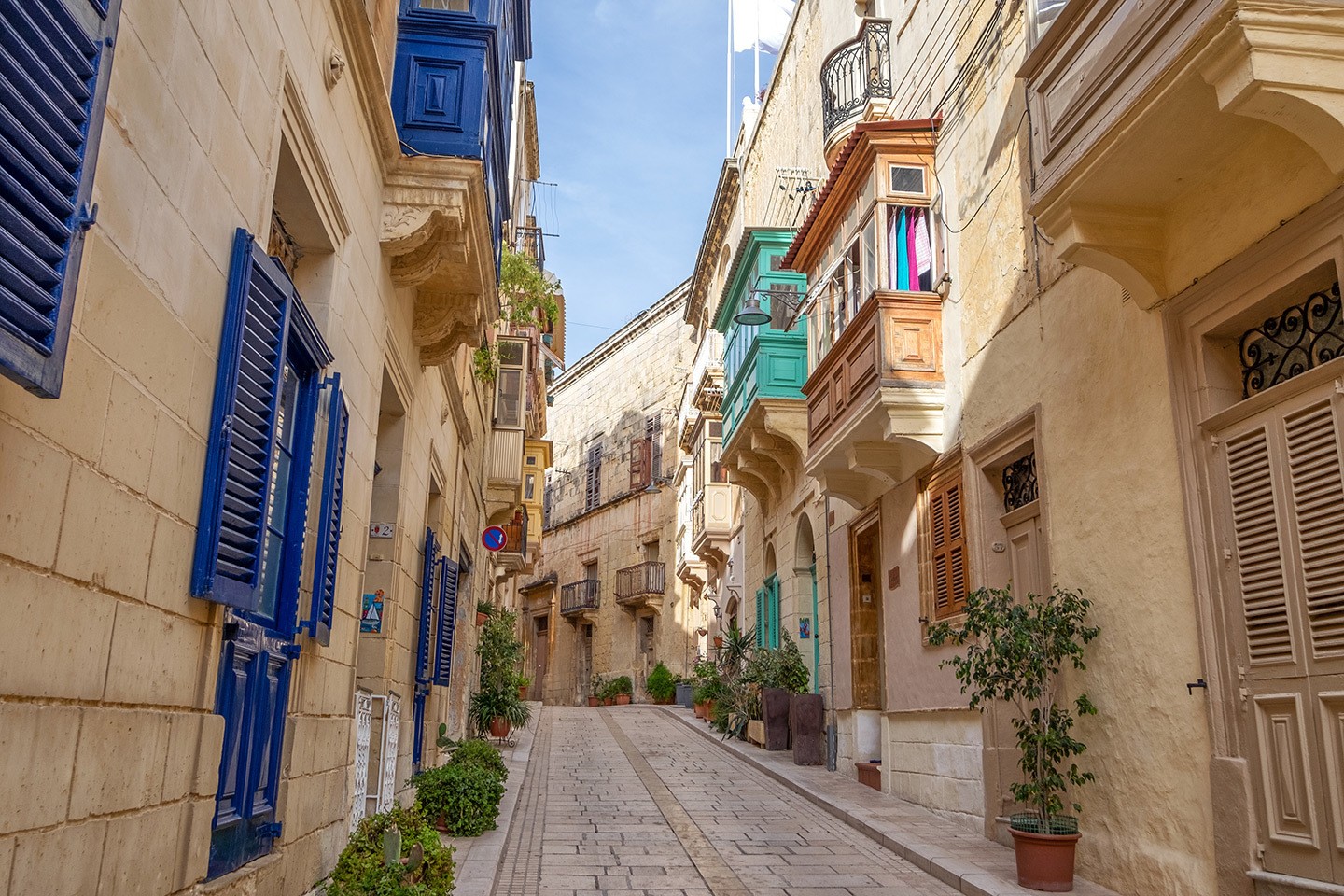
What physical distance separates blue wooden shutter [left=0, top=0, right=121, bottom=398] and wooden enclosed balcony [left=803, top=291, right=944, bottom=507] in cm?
873

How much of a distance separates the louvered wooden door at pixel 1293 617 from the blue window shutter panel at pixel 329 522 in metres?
5.26

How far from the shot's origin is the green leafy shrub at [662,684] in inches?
1221

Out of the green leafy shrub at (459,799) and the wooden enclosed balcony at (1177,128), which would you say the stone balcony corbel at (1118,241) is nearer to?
the wooden enclosed balcony at (1177,128)

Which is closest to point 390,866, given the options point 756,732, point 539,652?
point 756,732

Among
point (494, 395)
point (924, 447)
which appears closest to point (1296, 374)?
point (924, 447)

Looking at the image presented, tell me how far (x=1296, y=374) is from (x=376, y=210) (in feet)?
19.4

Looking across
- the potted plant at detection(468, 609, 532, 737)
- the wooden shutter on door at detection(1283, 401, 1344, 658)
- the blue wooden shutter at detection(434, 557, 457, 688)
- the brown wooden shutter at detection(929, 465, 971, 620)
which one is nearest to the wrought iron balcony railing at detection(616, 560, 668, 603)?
the potted plant at detection(468, 609, 532, 737)

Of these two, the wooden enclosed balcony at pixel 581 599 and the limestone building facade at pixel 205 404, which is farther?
the wooden enclosed balcony at pixel 581 599

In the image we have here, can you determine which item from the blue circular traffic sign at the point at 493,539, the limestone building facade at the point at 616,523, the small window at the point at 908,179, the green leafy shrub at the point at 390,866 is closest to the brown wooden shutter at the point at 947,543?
the small window at the point at 908,179

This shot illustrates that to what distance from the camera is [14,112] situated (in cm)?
230

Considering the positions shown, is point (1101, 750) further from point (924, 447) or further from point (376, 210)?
point (376, 210)

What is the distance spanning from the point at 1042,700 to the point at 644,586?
28.2 metres

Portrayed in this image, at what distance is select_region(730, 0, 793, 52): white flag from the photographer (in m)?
22.2

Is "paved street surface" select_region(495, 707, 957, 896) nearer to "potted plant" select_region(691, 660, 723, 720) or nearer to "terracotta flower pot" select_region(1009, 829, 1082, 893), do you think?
"terracotta flower pot" select_region(1009, 829, 1082, 893)
